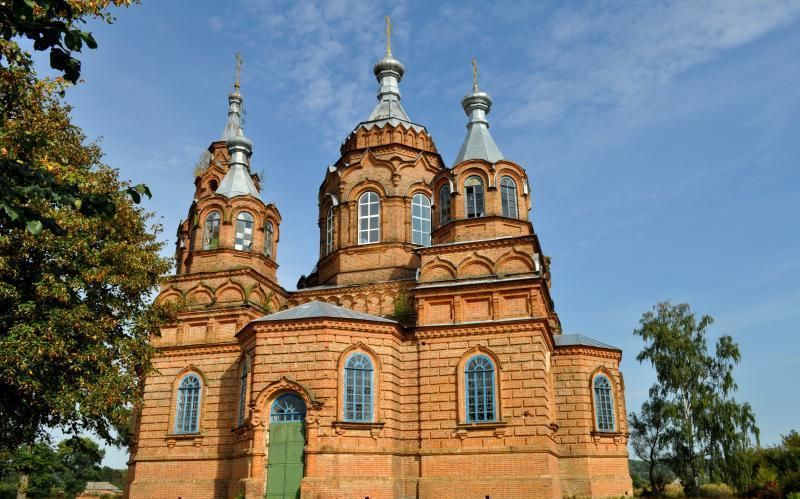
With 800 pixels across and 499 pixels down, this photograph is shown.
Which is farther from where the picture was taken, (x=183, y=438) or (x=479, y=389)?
(x=183, y=438)

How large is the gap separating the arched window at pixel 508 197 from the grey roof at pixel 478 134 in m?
0.80

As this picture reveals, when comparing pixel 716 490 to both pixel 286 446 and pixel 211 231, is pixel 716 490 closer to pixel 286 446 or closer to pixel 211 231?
pixel 286 446

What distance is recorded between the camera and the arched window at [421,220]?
24.0 metres

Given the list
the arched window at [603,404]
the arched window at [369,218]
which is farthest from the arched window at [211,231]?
the arched window at [603,404]

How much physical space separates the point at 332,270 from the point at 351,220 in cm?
190

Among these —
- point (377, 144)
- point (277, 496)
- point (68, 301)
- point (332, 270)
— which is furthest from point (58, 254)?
point (377, 144)

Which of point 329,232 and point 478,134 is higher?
point 478,134

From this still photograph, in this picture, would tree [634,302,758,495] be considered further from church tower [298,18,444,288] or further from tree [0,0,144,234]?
tree [0,0,144,234]

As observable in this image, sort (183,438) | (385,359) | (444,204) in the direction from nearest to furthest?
1. (385,359)
2. (183,438)
3. (444,204)

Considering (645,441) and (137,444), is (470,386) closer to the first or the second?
(137,444)

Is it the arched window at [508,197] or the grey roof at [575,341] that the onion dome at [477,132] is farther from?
the grey roof at [575,341]

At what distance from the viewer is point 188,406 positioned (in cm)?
2059

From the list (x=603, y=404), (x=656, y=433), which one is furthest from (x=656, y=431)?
(x=603, y=404)

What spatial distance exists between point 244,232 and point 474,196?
7993 millimetres
